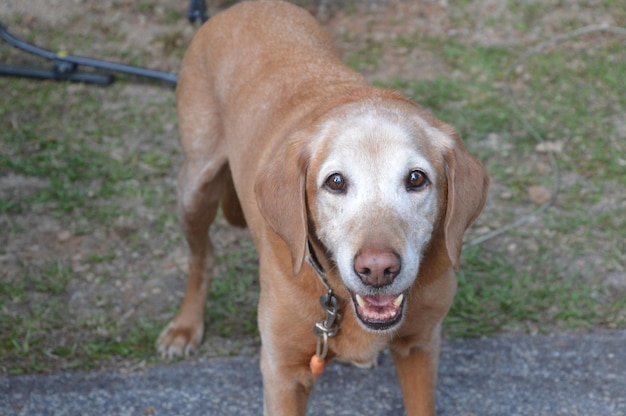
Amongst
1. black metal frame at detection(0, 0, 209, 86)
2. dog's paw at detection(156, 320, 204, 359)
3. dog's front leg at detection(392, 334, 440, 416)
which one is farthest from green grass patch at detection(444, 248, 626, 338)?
black metal frame at detection(0, 0, 209, 86)

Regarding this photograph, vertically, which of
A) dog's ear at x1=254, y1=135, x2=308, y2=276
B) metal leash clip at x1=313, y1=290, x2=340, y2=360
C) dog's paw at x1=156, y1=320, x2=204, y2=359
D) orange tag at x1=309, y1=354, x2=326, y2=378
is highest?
dog's ear at x1=254, y1=135, x2=308, y2=276

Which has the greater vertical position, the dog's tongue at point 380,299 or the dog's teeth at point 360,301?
the dog's tongue at point 380,299

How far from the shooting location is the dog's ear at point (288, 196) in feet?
10.5

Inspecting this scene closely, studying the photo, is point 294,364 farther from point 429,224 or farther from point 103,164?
point 103,164

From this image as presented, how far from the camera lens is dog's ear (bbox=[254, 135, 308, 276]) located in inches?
125

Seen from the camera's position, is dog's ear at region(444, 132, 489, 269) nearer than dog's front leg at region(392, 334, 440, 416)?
Yes

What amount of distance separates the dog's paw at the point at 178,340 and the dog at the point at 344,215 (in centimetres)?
102

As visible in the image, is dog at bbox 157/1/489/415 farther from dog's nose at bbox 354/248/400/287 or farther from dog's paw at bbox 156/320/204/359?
dog's paw at bbox 156/320/204/359

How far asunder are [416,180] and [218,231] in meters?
2.66

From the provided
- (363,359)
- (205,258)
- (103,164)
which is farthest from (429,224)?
(103,164)

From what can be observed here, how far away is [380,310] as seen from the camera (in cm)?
318

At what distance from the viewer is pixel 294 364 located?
352 centimetres

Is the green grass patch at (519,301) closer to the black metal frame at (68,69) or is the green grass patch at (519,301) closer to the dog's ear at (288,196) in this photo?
the dog's ear at (288,196)

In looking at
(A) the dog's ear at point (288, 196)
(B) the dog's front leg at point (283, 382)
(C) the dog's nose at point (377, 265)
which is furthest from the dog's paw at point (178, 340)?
(C) the dog's nose at point (377, 265)
